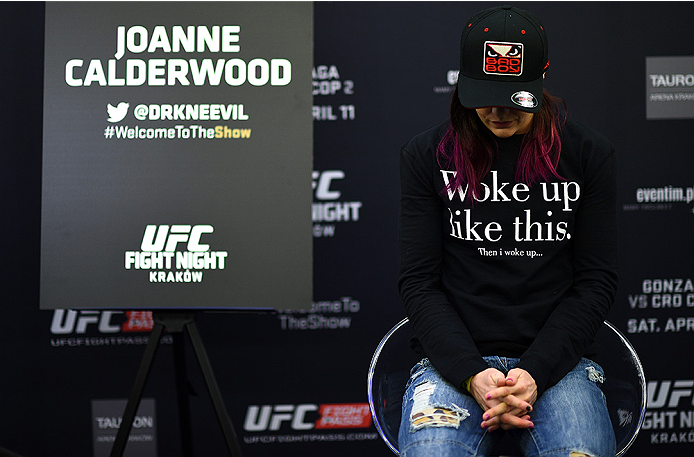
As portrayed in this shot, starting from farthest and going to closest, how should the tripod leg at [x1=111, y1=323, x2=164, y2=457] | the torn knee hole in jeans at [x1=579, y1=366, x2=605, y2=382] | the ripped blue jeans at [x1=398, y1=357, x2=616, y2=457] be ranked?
the tripod leg at [x1=111, y1=323, x2=164, y2=457], the torn knee hole in jeans at [x1=579, y1=366, x2=605, y2=382], the ripped blue jeans at [x1=398, y1=357, x2=616, y2=457]

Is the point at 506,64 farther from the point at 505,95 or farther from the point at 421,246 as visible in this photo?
the point at 421,246

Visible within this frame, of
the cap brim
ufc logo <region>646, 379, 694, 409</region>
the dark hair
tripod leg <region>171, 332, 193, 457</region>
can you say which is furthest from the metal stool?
ufc logo <region>646, 379, 694, 409</region>

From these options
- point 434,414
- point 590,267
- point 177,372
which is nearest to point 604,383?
point 590,267

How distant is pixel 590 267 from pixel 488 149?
333mm

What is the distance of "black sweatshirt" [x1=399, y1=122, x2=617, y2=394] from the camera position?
4.52 feet

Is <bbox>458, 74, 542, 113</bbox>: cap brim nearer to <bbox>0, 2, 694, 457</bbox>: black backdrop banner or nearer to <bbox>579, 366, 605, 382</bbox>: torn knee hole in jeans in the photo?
<bbox>579, 366, 605, 382</bbox>: torn knee hole in jeans

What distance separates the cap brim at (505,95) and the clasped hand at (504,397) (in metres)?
0.50

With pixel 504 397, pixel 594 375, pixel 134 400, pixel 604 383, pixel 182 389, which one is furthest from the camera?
pixel 182 389

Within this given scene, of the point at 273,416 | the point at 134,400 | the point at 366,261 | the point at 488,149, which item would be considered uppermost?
the point at 488,149

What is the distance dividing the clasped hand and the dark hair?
1.26 feet

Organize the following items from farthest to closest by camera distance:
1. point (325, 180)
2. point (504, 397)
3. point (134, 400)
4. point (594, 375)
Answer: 1. point (325, 180)
2. point (134, 400)
3. point (594, 375)
4. point (504, 397)

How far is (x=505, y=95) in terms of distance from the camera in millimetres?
1244

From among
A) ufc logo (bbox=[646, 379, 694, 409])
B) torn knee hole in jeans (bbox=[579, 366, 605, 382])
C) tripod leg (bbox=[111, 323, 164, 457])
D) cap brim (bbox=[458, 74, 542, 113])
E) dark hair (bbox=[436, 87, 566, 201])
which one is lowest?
ufc logo (bbox=[646, 379, 694, 409])

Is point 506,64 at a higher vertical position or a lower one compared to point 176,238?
higher
